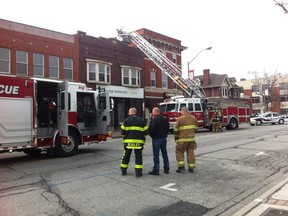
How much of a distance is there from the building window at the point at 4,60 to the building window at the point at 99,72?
687 centimetres

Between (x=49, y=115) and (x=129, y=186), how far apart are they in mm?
5824

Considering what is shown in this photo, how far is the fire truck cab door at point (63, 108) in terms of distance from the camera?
36.4 ft

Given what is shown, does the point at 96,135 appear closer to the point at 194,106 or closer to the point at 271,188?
the point at 271,188

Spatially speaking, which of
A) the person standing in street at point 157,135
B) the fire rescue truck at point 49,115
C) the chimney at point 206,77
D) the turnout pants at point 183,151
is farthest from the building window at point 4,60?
the chimney at point 206,77

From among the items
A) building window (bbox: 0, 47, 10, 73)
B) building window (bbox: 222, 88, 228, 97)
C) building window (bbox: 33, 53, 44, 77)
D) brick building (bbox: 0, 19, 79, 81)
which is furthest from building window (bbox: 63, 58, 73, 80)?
building window (bbox: 222, 88, 228, 97)

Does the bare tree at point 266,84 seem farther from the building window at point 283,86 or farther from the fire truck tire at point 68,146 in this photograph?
the fire truck tire at point 68,146

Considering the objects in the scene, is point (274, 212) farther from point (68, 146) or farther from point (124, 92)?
point (124, 92)

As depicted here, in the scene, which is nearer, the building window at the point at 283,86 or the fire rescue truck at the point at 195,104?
the fire rescue truck at the point at 195,104

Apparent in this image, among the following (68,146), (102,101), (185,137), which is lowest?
(68,146)

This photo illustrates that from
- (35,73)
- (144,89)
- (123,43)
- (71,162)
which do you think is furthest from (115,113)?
(71,162)

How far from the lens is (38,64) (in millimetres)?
23719

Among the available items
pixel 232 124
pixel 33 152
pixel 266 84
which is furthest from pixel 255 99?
pixel 33 152

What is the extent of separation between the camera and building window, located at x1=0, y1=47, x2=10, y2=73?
21.7 metres

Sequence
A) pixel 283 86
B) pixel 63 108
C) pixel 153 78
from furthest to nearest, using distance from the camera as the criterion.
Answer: pixel 283 86
pixel 153 78
pixel 63 108
